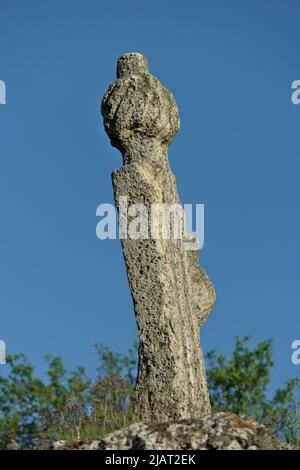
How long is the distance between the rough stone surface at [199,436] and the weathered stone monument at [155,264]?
9.17 feet

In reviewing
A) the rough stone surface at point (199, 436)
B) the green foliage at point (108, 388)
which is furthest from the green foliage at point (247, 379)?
the rough stone surface at point (199, 436)

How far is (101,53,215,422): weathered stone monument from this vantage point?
36.6 feet

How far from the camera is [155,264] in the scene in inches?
449

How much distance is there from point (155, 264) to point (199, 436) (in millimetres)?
3696

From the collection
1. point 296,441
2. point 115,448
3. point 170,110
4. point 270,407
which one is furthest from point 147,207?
point 270,407

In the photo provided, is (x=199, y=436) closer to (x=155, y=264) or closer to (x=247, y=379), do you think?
(x=155, y=264)

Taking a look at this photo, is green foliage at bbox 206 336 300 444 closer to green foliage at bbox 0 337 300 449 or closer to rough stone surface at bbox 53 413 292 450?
green foliage at bbox 0 337 300 449

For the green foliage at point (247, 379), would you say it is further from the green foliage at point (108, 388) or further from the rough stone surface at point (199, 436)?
the rough stone surface at point (199, 436)

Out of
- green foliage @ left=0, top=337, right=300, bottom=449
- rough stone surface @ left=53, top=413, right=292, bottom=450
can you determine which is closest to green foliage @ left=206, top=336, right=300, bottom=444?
green foliage @ left=0, top=337, right=300, bottom=449

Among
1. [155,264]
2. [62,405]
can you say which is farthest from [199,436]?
[62,405]

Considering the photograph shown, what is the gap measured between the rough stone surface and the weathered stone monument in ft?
9.17

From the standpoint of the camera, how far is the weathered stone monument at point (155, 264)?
11.1 m

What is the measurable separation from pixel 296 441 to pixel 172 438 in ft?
9.79
